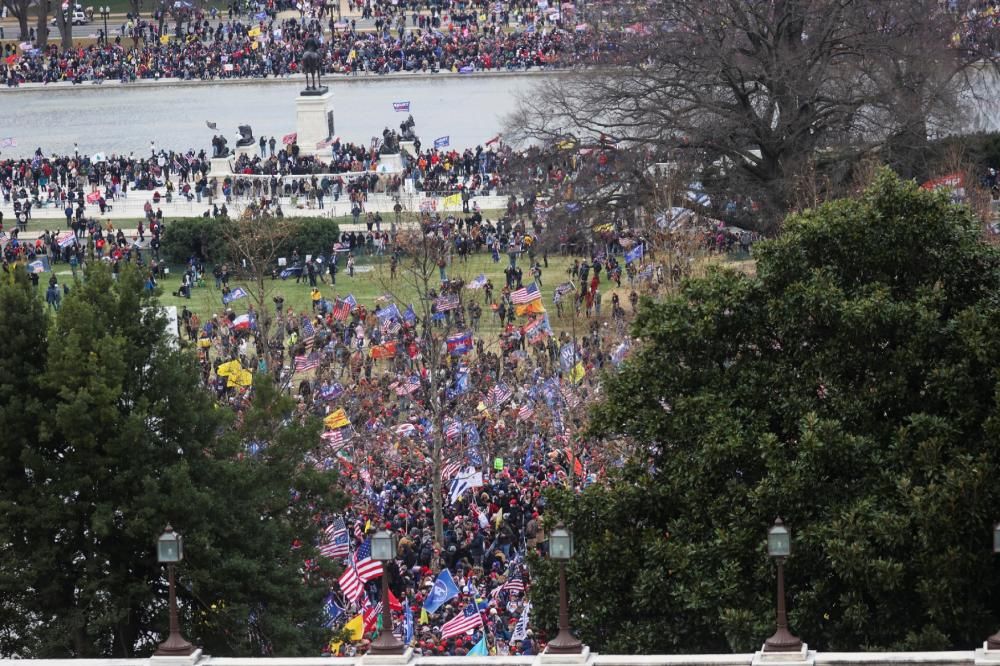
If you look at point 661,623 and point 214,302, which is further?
point 214,302

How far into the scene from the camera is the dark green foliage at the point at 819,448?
31.1m

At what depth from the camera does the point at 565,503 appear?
33.8 m

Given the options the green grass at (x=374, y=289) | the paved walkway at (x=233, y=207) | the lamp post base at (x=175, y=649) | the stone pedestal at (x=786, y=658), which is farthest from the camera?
the paved walkway at (x=233, y=207)

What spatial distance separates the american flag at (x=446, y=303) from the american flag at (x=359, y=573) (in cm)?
2028

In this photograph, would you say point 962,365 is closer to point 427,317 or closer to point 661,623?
point 661,623

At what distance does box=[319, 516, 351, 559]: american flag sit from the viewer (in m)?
40.9

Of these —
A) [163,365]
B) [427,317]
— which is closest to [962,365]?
[163,365]

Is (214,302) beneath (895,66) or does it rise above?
beneath

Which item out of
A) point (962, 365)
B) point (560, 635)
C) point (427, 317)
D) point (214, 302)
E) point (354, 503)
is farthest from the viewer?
point (214, 302)

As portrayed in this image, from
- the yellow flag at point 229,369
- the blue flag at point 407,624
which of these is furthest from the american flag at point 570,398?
the blue flag at point 407,624

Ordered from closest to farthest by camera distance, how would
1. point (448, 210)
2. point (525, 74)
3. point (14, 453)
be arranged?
point (14, 453) < point (448, 210) < point (525, 74)

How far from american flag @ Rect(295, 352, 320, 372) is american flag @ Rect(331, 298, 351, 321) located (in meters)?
5.65

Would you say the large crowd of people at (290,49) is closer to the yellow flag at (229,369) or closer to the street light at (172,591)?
the yellow flag at (229,369)

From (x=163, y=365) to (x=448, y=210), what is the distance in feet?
158
